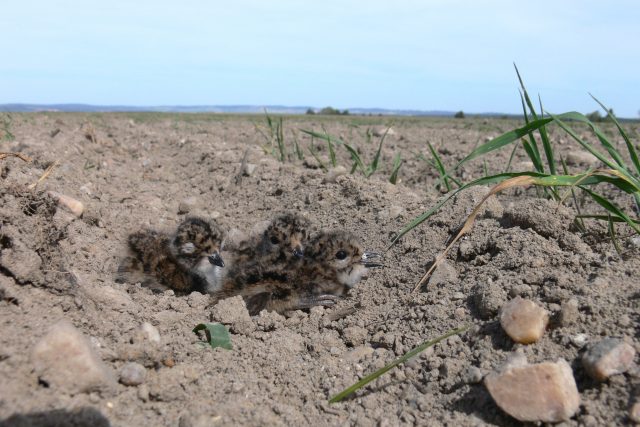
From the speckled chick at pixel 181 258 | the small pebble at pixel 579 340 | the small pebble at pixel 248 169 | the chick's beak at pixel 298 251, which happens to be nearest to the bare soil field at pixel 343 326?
the small pebble at pixel 579 340

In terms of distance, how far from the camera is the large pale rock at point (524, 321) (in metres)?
2.46

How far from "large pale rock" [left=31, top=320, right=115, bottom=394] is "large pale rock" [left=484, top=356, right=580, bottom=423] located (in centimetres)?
149

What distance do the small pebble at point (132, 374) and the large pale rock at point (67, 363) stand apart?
10 centimetres

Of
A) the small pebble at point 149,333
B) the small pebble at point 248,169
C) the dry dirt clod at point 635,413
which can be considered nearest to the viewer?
the dry dirt clod at point 635,413

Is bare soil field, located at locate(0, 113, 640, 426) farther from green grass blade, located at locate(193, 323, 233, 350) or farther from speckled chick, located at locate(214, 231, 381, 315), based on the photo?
speckled chick, located at locate(214, 231, 381, 315)

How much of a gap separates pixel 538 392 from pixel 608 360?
0.95ft

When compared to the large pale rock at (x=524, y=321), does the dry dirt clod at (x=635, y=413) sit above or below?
below

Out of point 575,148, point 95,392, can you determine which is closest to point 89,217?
point 95,392

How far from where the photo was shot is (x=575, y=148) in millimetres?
8625

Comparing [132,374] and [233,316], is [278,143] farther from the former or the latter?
[132,374]

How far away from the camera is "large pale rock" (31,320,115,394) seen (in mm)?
2236

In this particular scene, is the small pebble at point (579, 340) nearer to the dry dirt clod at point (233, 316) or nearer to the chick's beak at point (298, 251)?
the dry dirt clod at point (233, 316)

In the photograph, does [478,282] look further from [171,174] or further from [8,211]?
[171,174]

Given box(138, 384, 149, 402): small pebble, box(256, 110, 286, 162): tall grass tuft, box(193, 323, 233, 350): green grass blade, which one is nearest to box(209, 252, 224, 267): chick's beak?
box(193, 323, 233, 350): green grass blade
